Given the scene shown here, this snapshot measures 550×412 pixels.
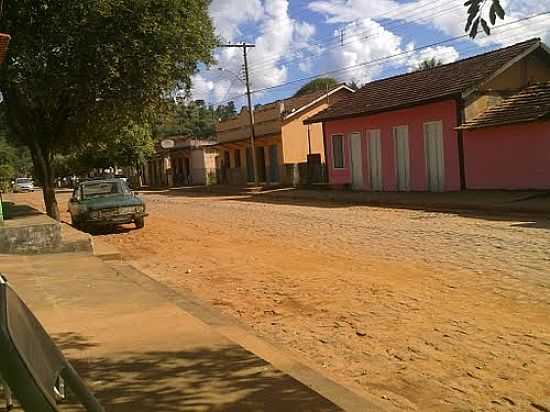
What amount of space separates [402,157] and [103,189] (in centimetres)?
1241

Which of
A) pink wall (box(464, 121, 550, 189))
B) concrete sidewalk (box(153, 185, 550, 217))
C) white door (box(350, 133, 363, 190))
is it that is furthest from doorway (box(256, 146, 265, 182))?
pink wall (box(464, 121, 550, 189))

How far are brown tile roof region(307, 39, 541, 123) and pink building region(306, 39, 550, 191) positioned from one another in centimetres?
4

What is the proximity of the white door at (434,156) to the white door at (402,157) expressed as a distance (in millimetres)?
1161

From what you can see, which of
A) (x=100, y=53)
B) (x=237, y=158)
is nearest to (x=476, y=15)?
(x=100, y=53)

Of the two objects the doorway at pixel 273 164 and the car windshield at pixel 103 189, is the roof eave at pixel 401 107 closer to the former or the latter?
the doorway at pixel 273 164

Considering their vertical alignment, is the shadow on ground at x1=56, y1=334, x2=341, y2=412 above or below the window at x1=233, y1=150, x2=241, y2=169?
below

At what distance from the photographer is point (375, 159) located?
2805 centimetres

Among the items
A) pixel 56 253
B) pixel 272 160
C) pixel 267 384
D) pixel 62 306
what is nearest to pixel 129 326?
pixel 62 306

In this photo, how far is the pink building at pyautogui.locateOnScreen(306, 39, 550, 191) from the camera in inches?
902

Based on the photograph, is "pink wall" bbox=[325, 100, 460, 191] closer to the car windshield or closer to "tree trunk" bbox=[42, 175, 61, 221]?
the car windshield

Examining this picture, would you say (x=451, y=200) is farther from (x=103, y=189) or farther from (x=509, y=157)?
(x=103, y=189)

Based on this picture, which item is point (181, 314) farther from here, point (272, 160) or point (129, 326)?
point (272, 160)

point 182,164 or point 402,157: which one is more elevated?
point 182,164

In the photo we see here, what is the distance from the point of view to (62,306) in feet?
24.9
